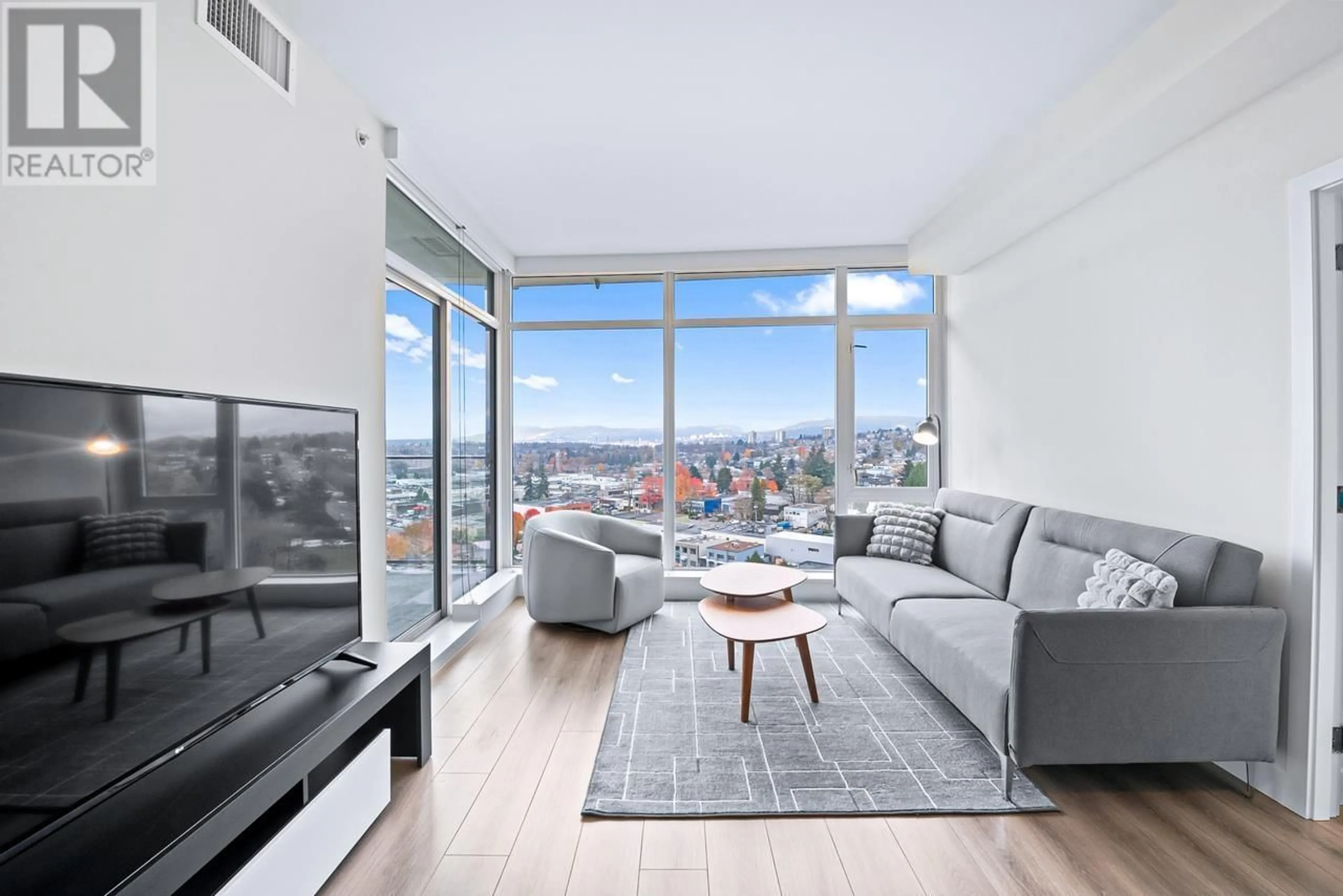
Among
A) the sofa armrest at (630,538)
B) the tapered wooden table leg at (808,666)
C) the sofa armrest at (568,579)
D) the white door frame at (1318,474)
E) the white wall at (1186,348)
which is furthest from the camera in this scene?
the sofa armrest at (630,538)

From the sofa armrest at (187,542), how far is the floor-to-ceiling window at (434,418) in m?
1.48

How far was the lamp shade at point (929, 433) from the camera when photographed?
4.18 m

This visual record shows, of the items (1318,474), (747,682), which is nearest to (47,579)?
(747,682)

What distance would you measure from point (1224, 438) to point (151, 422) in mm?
3387

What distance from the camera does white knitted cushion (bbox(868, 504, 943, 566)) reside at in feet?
12.8

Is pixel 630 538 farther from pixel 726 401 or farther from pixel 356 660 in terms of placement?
pixel 356 660

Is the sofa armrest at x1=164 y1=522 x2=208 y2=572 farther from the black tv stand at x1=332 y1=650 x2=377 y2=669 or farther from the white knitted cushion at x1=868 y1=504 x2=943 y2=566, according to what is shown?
the white knitted cushion at x1=868 y1=504 x2=943 y2=566

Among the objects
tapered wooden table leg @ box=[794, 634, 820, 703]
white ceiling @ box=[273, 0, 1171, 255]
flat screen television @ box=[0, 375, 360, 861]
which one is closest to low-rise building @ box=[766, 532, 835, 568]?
tapered wooden table leg @ box=[794, 634, 820, 703]

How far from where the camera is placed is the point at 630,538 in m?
4.36

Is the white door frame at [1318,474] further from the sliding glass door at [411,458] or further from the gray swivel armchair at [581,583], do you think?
the sliding glass door at [411,458]

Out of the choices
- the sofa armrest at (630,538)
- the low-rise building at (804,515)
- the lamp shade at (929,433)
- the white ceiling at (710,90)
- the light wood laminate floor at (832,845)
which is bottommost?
the light wood laminate floor at (832,845)

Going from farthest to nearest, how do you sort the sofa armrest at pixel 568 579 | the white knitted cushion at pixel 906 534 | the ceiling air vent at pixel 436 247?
the white knitted cushion at pixel 906 534 → the sofa armrest at pixel 568 579 → the ceiling air vent at pixel 436 247

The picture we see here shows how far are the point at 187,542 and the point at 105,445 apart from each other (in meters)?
0.30

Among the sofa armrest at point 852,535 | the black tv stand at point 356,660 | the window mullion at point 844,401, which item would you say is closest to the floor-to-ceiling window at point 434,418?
the black tv stand at point 356,660
